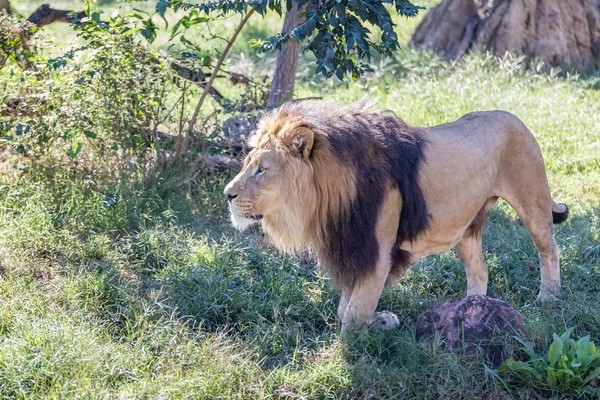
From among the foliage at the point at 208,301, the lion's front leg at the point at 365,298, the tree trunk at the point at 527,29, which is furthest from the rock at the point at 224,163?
the tree trunk at the point at 527,29

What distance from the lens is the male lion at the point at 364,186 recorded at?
333cm

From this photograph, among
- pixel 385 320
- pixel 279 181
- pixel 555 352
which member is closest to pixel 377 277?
pixel 385 320

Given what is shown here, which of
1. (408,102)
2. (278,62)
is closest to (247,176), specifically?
(278,62)

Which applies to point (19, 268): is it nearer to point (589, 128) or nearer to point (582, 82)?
point (589, 128)

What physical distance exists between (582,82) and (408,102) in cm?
202

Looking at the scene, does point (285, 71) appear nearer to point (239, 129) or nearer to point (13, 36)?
point (239, 129)

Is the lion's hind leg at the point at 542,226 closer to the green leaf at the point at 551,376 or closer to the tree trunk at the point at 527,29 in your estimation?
the green leaf at the point at 551,376

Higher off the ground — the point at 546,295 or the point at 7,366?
the point at 7,366

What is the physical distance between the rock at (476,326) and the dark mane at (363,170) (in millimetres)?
364

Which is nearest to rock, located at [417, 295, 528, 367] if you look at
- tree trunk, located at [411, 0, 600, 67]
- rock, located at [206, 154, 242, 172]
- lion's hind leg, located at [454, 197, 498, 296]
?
lion's hind leg, located at [454, 197, 498, 296]

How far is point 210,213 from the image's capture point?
5.22 m

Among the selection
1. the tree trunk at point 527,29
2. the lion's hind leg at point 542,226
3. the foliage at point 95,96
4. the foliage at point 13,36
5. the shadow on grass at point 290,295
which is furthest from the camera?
the tree trunk at point 527,29

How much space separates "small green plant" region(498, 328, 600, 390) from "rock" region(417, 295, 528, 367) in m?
0.17

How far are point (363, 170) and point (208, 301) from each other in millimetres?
1153
